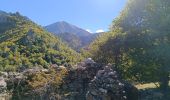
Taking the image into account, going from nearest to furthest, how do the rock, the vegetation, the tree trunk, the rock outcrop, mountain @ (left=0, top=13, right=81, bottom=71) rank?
the rock < the rock outcrop < the vegetation < the tree trunk < mountain @ (left=0, top=13, right=81, bottom=71)

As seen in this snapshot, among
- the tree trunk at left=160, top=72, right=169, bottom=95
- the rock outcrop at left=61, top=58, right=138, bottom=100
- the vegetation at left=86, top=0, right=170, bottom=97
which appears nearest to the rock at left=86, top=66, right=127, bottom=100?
→ the rock outcrop at left=61, top=58, right=138, bottom=100

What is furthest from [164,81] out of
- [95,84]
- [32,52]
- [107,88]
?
[32,52]

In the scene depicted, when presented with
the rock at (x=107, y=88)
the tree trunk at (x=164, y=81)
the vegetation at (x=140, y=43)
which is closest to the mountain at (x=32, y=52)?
the vegetation at (x=140, y=43)

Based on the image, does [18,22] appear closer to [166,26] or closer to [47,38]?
[47,38]

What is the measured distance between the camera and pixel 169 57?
80.2 ft

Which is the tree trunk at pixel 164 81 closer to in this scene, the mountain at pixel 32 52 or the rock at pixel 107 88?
the rock at pixel 107 88

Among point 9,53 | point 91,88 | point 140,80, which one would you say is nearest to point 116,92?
point 91,88

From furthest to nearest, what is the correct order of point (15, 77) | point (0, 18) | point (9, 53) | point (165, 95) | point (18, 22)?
point (0, 18), point (18, 22), point (9, 53), point (15, 77), point (165, 95)

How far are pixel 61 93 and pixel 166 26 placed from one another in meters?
8.18

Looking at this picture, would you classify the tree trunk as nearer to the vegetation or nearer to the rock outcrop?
the vegetation

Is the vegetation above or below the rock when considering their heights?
above

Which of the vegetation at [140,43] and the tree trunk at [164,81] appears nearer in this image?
the vegetation at [140,43]

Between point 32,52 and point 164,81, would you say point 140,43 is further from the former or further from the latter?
point 32,52

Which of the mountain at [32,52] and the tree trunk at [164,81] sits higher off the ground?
the mountain at [32,52]
